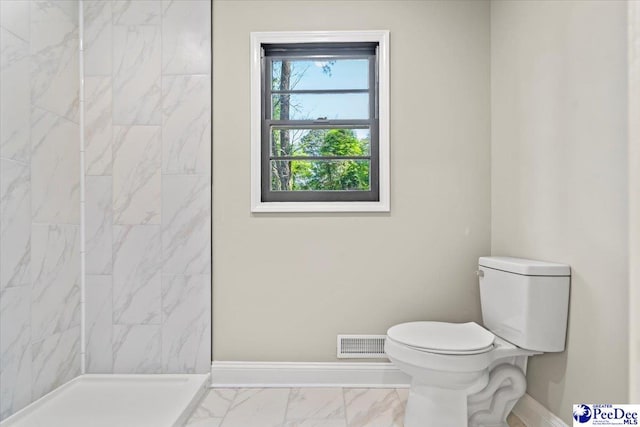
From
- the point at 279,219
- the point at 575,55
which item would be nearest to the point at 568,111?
the point at 575,55

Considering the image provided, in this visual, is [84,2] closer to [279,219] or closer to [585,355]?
[279,219]

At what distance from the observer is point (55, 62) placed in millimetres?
1953

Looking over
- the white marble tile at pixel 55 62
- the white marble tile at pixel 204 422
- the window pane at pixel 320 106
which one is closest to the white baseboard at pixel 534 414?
the white marble tile at pixel 204 422

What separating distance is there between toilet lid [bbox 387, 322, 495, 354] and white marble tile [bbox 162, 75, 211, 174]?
4.32 ft

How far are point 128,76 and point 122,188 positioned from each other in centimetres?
61

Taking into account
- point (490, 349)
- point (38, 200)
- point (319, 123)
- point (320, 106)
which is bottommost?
point (490, 349)

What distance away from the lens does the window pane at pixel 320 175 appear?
2.26 m

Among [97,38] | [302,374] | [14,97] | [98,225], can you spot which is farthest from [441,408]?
[97,38]

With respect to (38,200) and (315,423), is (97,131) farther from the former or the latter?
(315,423)

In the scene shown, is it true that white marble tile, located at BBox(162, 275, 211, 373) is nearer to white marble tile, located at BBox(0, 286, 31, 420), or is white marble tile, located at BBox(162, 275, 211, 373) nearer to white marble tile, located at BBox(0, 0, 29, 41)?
white marble tile, located at BBox(0, 286, 31, 420)

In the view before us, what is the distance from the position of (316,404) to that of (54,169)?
1.71m

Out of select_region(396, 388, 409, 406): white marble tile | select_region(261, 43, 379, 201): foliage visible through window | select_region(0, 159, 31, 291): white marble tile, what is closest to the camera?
select_region(0, 159, 31, 291): white marble tile

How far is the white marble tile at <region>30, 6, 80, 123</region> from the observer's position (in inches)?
71.6
